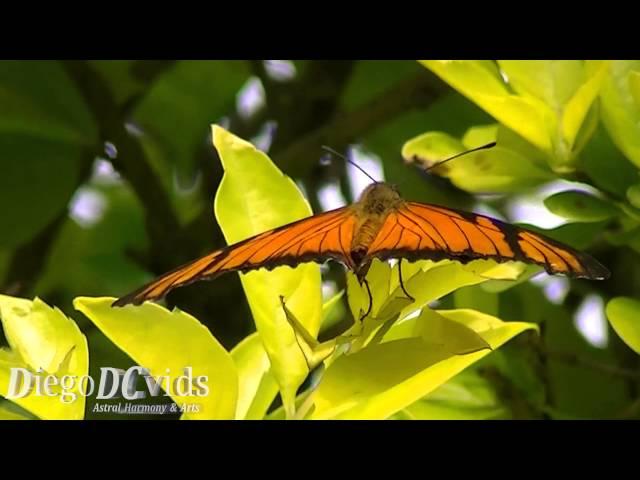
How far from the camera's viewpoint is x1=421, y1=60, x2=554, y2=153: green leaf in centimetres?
87

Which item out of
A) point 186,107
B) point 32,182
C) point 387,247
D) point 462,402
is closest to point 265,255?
point 387,247

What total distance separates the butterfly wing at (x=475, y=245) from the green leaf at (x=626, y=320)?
0.10 meters

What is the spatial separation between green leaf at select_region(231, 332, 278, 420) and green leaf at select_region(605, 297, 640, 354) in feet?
0.92

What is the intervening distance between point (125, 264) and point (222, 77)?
1.14ft

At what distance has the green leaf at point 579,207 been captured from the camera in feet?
2.88

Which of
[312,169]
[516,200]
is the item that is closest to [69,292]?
[312,169]

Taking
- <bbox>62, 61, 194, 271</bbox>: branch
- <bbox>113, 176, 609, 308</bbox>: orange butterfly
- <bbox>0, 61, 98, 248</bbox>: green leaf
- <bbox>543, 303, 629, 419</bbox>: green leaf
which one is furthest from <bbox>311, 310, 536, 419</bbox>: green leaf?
<bbox>0, 61, 98, 248</bbox>: green leaf

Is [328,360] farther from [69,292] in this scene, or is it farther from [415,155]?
[69,292]

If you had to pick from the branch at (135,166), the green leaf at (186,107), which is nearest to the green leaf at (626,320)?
the branch at (135,166)

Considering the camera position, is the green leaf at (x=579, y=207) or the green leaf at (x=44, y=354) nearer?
the green leaf at (x=44, y=354)

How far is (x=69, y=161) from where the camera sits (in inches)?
56.2

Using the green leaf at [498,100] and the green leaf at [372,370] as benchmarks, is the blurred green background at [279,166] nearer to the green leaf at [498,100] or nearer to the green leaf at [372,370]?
the green leaf at [498,100]

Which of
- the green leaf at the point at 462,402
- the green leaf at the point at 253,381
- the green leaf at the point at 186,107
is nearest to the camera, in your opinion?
the green leaf at the point at 253,381

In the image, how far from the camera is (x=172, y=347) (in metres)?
0.74
